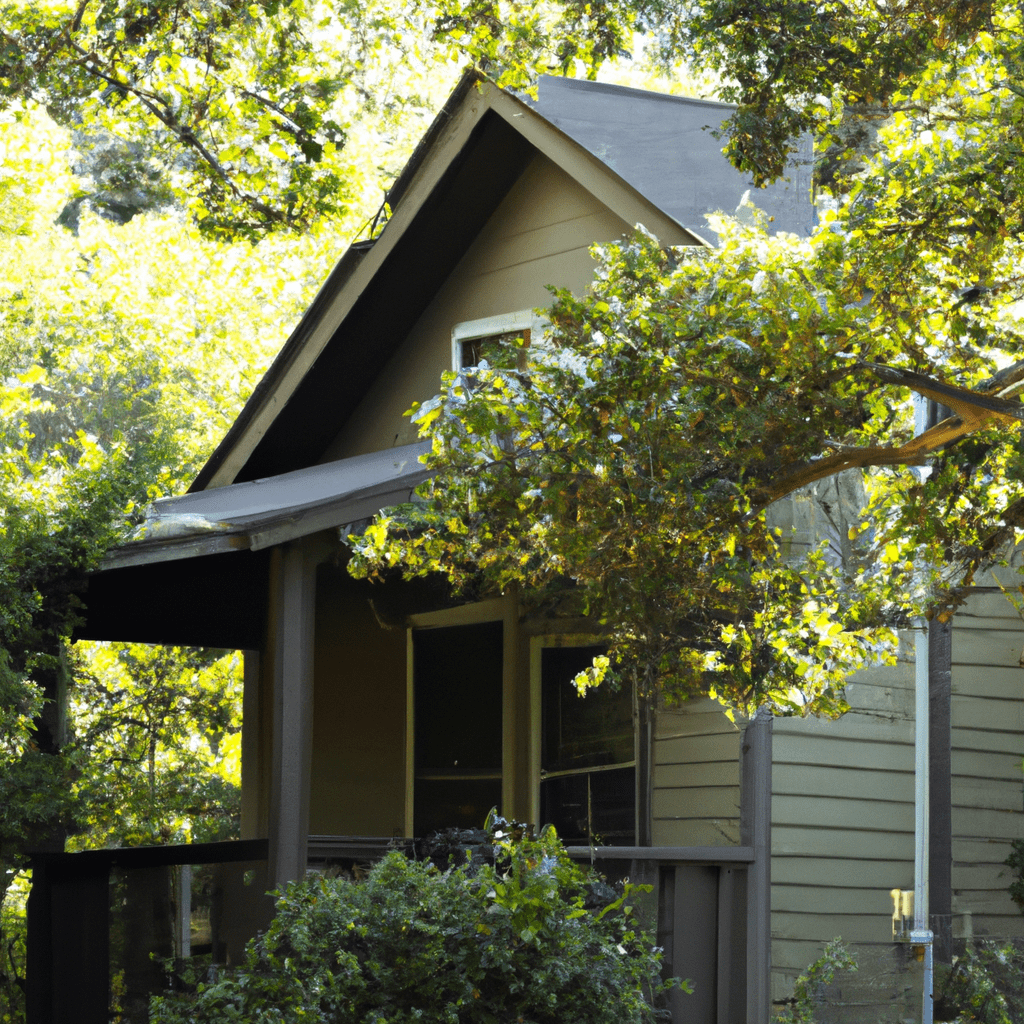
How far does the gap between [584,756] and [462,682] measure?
160 centimetres

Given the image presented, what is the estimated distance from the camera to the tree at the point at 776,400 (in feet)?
17.4

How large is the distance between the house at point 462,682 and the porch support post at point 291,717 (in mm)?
17

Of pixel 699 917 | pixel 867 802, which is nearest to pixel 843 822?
pixel 867 802

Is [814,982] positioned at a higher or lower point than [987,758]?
lower

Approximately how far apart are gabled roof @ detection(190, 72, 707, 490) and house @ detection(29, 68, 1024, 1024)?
0.08 ft

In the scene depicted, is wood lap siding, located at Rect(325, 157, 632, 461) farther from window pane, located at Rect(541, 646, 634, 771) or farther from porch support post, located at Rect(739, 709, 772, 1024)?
porch support post, located at Rect(739, 709, 772, 1024)

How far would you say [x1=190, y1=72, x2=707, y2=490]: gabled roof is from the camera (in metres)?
9.44

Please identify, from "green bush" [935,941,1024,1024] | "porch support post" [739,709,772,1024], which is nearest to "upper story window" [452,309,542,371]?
"porch support post" [739,709,772,1024]

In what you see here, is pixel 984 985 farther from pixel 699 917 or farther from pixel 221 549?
pixel 221 549

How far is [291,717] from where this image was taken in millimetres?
7121

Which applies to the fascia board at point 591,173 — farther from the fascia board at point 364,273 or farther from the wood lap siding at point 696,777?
the wood lap siding at point 696,777

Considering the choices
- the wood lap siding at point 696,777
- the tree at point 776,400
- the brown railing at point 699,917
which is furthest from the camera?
the wood lap siding at point 696,777

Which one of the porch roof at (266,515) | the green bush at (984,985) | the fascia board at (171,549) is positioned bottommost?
the green bush at (984,985)

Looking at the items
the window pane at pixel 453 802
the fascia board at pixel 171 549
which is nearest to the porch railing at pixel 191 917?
the fascia board at pixel 171 549
